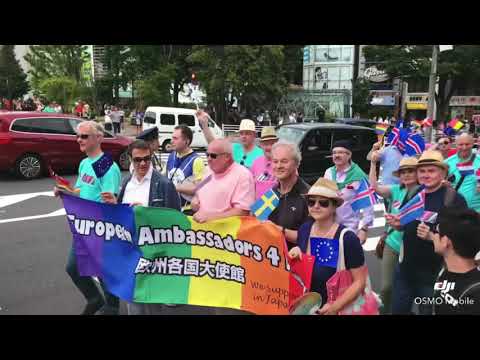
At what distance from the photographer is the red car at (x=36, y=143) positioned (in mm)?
11992

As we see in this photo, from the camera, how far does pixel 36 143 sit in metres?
12.3

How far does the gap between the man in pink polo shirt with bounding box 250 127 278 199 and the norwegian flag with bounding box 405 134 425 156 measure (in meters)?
1.79

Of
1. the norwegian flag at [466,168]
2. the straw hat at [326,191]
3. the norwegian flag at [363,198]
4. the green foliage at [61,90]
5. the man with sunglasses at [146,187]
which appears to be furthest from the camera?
the green foliage at [61,90]

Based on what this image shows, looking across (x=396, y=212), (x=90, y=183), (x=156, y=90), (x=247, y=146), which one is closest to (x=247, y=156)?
(x=247, y=146)

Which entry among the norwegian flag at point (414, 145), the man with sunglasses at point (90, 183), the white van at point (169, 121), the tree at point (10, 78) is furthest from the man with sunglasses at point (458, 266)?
the tree at point (10, 78)

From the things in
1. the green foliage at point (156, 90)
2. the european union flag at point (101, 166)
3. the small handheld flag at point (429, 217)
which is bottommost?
the small handheld flag at point (429, 217)

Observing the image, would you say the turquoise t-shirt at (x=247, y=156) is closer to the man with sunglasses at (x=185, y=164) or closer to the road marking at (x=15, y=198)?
the man with sunglasses at (x=185, y=164)

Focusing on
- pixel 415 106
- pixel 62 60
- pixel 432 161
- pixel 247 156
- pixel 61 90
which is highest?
pixel 62 60

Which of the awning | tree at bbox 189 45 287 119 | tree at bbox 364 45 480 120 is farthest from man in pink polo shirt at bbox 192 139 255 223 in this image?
the awning

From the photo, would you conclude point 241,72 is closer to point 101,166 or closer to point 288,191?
point 101,166

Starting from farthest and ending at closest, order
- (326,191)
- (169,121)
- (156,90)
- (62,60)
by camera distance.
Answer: (62,60) < (156,90) < (169,121) < (326,191)

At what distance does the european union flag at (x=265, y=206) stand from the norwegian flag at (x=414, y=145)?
2897 mm

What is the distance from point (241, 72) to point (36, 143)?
59.9ft

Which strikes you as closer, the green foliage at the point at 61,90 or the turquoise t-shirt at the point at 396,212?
the turquoise t-shirt at the point at 396,212
